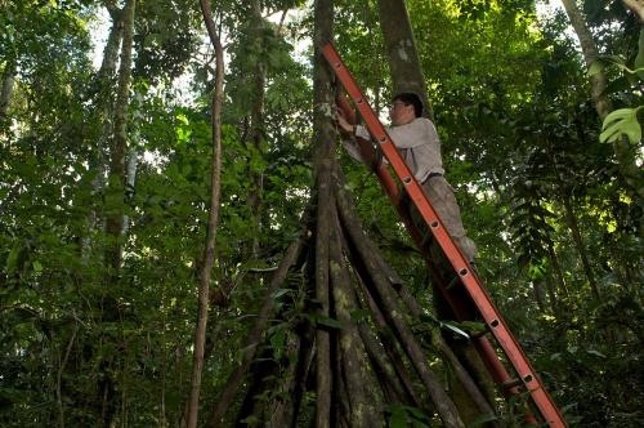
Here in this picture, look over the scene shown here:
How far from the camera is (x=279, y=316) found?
10.7 ft

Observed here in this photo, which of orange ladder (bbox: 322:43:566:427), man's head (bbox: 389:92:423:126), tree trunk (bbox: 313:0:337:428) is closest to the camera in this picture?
tree trunk (bbox: 313:0:337:428)

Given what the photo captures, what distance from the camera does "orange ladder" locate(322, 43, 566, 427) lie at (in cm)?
314

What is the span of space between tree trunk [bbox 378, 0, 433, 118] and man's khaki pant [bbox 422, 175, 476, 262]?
603 millimetres

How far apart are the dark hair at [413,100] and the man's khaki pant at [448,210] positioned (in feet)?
1.78

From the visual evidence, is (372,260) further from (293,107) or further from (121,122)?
(293,107)

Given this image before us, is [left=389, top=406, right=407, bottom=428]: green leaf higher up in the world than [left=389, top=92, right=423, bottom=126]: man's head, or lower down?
lower down

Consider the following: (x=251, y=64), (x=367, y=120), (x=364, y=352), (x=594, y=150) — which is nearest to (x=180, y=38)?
(x=251, y=64)

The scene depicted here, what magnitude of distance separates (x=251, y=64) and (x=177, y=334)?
2.78m

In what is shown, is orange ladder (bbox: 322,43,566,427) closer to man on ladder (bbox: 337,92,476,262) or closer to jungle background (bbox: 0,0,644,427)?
man on ladder (bbox: 337,92,476,262)

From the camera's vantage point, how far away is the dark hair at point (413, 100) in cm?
422

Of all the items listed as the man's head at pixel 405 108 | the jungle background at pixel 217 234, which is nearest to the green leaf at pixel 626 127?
the jungle background at pixel 217 234

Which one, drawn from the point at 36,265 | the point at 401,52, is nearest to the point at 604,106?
the point at 401,52

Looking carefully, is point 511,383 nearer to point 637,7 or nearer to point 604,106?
point 637,7

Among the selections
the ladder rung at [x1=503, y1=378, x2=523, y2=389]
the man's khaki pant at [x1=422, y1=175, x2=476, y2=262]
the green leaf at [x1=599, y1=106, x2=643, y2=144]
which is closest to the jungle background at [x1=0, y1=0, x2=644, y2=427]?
the green leaf at [x1=599, y1=106, x2=643, y2=144]
